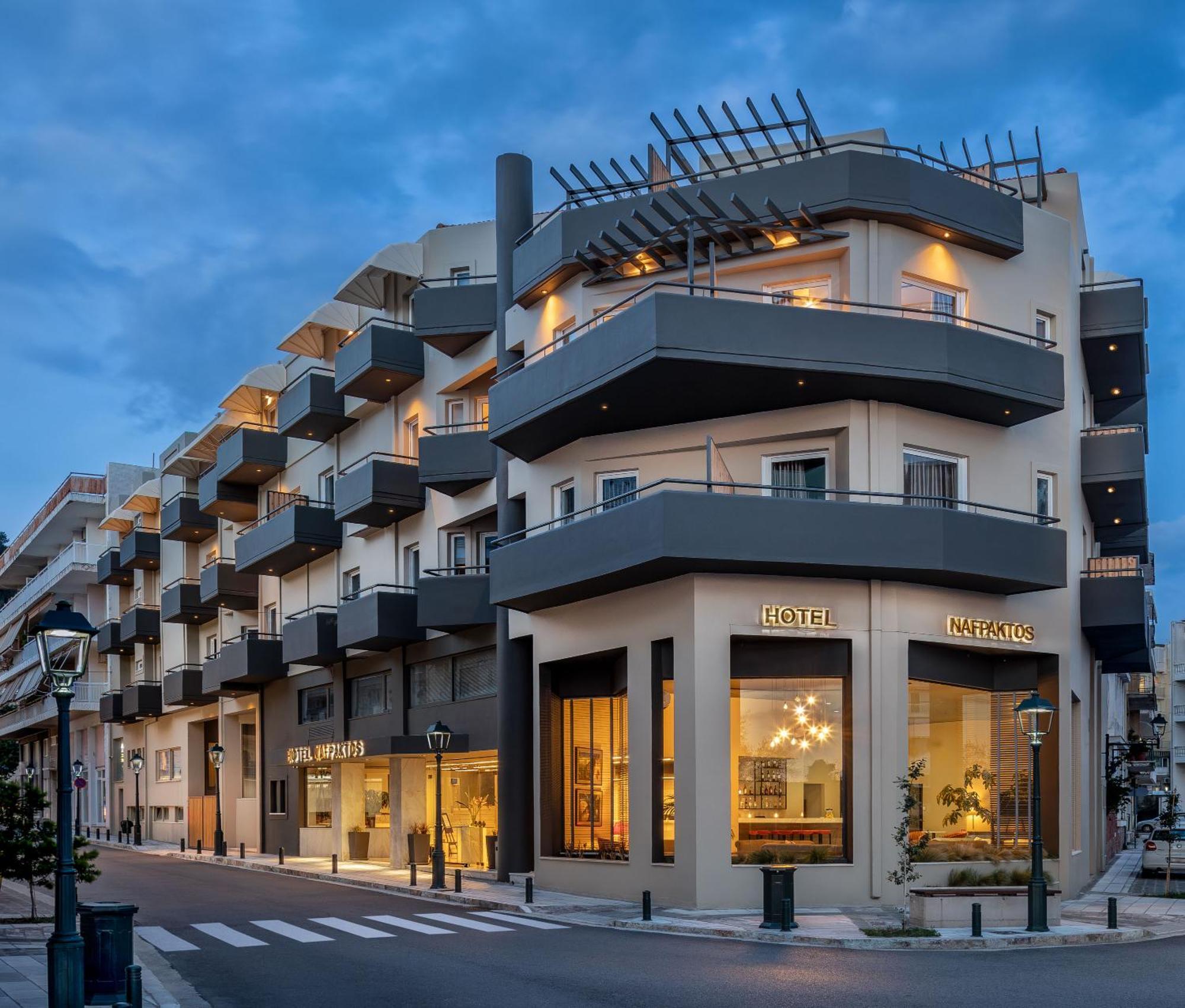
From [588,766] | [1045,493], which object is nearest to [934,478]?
[1045,493]

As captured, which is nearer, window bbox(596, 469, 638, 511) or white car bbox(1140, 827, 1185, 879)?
window bbox(596, 469, 638, 511)

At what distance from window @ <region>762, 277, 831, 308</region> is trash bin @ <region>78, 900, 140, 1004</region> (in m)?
18.3

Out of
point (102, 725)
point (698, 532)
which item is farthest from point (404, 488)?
point (102, 725)

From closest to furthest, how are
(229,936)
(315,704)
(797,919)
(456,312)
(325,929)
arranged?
→ (229,936), (325,929), (797,919), (456,312), (315,704)

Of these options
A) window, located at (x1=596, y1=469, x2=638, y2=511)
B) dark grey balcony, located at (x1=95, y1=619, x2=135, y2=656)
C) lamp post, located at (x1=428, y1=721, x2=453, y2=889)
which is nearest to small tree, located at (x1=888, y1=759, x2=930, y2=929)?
window, located at (x1=596, y1=469, x2=638, y2=511)

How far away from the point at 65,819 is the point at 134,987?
6.54 ft

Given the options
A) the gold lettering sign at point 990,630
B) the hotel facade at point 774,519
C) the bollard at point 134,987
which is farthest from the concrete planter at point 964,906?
the bollard at point 134,987

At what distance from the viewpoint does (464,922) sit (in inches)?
993

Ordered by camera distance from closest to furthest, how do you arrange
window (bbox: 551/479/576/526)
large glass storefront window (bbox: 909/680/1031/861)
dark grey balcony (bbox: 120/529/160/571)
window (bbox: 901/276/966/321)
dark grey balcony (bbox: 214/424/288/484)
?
1. large glass storefront window (bbox: 909/680/1031/861)
2. window (bbox: 901/276/966/321)
3. window (bbox: 551/479/576/526)
4. dark grey balcony (bbox: 214/424/288/484)
5. dark grey balcony (bbox: 120/529/160/571)

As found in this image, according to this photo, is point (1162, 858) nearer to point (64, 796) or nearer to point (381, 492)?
point (381, 492)

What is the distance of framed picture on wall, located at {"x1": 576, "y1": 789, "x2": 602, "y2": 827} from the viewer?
1243 inches

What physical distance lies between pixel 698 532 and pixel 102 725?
208 feet

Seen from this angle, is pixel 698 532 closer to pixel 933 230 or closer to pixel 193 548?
pixel 933 230

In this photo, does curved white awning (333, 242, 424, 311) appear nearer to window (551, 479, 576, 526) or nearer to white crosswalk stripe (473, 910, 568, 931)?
window (551, 479, 576, 526)
